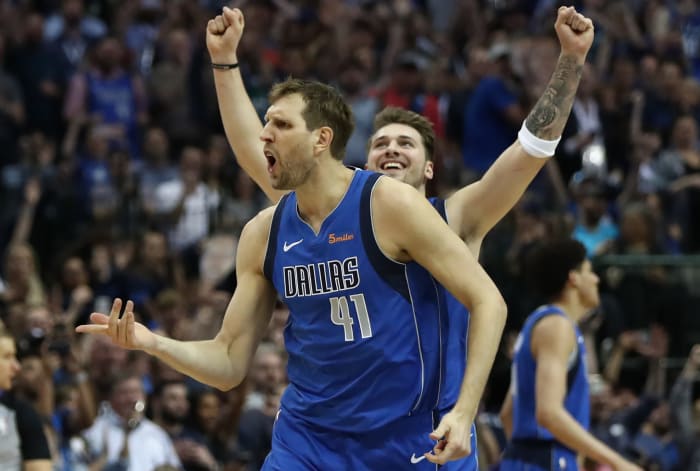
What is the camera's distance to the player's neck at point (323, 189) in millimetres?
5645

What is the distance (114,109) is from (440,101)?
12.2 feet

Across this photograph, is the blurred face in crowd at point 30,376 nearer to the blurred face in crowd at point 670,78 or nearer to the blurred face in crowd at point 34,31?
the blurred face in crowd at point 34,31

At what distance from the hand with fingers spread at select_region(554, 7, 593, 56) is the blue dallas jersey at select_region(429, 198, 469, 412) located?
1.20 meters

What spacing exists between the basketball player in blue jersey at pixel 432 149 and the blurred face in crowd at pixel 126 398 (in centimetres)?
387

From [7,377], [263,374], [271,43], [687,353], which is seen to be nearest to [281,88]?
[7,377]

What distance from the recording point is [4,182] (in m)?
14.6

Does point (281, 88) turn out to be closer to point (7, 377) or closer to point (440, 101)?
point (7, 377)

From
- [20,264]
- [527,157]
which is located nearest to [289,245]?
[527,157]

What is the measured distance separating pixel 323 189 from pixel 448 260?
647 mm

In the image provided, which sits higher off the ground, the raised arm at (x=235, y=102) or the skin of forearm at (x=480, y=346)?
the raised arm at (x=235, y=102)

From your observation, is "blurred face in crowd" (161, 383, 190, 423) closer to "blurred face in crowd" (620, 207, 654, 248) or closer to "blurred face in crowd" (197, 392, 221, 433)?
"blurred face in crowd" (197, 392, 221, 433)

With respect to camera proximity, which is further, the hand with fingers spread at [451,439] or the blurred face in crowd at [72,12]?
the blurred face in crowd at [72,12]

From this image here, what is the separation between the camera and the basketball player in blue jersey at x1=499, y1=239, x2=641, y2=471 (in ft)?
23.2

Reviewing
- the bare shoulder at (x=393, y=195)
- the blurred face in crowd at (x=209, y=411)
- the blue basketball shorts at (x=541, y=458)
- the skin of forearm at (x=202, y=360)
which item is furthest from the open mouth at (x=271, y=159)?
the blurred face in crowd at (x=209, y=411)
